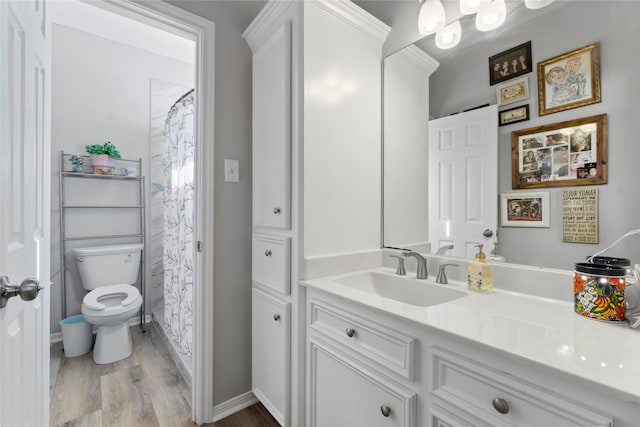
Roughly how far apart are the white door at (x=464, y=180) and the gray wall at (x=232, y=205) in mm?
994

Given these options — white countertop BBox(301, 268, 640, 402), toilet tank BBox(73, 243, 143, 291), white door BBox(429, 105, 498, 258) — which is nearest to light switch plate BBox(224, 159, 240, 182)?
white countertop BBox(301, 268, 640, 402)

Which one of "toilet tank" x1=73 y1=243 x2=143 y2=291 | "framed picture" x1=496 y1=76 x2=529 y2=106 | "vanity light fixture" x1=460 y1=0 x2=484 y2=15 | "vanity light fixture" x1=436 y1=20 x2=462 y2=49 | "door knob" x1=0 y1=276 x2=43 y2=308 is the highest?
"vanity light fixture" x1=460 y1=0 x2=484 y2=15

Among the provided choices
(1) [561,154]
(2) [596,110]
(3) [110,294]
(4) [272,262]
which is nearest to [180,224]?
(3) [110,294]

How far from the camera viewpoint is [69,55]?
8.41ft

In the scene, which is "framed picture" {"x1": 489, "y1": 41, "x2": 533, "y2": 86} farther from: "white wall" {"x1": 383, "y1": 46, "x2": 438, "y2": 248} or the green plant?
the green plant

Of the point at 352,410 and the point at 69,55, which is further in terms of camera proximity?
the point at 69,55

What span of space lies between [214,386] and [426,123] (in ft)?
5.65

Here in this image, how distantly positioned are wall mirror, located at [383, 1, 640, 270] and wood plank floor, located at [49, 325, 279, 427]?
1.41 meters

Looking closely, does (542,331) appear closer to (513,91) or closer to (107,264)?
(513,91)

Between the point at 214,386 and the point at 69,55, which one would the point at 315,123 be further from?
the point at 69,55

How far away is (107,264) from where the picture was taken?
250cm

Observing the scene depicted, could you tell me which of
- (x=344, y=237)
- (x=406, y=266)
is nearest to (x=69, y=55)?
(x=344, y=237)

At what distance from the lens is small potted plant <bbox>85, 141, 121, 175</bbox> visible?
2561 mm

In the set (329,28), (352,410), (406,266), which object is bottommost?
(352,410)
